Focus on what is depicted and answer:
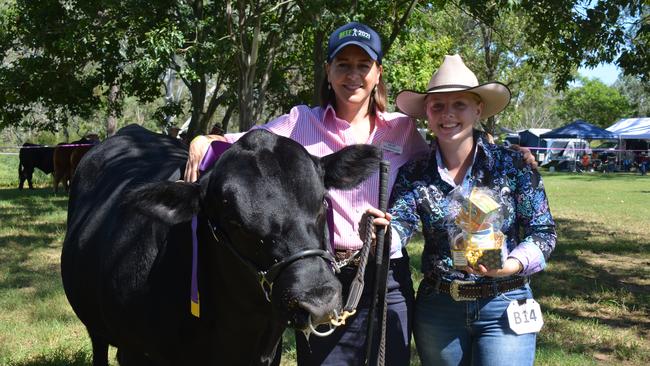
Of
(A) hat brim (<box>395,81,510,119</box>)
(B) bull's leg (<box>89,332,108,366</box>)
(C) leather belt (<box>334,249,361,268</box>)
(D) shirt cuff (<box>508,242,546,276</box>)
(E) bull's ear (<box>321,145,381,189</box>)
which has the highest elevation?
(A) hat brim (<box>395,81,510,119</box>)

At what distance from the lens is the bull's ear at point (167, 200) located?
2.85 m

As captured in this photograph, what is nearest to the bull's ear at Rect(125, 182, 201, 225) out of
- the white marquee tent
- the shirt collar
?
the shirt collar

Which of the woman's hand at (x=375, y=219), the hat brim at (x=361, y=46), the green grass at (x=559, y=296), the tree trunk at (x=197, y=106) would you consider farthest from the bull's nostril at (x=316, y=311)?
the tree trunk at (x=197, y=106)

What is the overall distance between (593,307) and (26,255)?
7.63 meters

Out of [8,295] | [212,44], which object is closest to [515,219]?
[8,295]

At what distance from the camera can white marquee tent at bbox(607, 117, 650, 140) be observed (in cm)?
4256

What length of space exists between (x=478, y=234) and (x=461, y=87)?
0.71 m

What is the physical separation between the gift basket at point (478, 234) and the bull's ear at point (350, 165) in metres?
0.45

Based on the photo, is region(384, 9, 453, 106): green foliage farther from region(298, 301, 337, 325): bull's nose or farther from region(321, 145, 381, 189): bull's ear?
region(298, 301, 337, 325): bull's nose

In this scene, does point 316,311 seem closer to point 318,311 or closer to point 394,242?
point 318,311

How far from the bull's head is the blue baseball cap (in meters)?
0.57

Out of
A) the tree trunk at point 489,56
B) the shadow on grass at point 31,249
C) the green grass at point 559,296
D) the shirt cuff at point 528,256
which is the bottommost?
the green grass at point 559,296

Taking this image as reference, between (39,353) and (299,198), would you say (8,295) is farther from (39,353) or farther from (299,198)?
(299,198)

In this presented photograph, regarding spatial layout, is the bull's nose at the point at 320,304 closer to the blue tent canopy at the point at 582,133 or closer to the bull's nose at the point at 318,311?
the bull's nose at the point at 318,311
